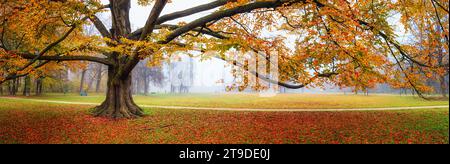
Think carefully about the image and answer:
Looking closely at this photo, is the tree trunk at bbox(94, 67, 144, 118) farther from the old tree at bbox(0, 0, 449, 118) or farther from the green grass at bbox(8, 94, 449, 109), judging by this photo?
the green grass at bbox(8, 94, 449, 109)

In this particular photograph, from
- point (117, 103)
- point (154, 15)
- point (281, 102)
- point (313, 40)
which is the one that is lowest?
point (281, 102)

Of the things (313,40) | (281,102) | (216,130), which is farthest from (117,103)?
(281,102)

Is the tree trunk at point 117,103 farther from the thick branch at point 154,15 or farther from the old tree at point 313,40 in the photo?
the thick branch at point 154,15

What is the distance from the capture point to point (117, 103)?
1523 centimetres

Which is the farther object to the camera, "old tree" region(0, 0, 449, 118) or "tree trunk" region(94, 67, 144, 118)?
"tree trunk" region(94, 67, 144, 118)

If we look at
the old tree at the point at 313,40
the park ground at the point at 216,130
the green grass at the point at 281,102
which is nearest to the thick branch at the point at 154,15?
the old tree at the point at 313,40

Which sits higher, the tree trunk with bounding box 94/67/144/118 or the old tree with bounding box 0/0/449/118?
the old tree with bounding box 0/0/449/118

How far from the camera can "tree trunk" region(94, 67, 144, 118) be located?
49.3 ft

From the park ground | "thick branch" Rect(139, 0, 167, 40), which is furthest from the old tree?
the park ground

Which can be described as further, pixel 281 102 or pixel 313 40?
pixel 281 102

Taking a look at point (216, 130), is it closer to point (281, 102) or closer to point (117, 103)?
Result: point (117, 103)

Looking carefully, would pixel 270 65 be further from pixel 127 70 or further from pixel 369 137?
pixel 127 70
